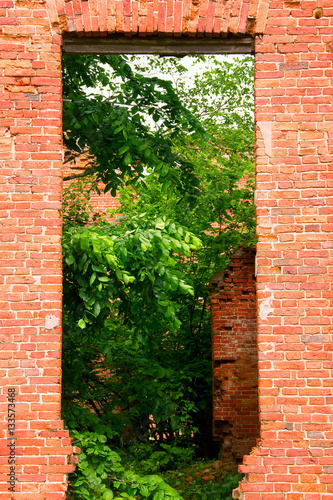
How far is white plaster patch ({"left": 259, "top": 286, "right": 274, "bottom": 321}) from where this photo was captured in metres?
4.13

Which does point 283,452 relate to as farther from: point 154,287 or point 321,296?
point 154,287

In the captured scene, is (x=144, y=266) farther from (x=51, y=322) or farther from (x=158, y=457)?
(x=158, y=457)

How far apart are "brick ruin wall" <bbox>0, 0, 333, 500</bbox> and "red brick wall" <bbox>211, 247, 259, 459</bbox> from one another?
15.9 ft

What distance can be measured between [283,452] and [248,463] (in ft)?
0.94

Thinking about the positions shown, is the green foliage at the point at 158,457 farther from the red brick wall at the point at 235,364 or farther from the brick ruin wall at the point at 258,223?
the brick ruin wall at the point at 258,223

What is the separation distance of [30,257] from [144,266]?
49.8 inches

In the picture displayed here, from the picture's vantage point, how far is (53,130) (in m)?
4.33

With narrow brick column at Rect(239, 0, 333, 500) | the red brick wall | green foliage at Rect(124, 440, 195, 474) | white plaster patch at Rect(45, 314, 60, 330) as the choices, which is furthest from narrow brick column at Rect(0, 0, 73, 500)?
the red brick wall

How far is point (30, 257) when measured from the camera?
422 centimetres

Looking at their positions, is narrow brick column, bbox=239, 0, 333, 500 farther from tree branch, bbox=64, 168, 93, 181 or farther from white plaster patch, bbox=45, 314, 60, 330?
tree branch, bbox=64, 168, 93, 181

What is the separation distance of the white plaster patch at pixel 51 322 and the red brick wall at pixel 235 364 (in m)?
5.33

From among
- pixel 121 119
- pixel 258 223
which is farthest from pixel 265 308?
pixel 121 119

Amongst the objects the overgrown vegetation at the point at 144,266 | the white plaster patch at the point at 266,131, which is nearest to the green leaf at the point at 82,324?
the overgrown vegetation at the point at 144,266

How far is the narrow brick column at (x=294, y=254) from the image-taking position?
3926mm
